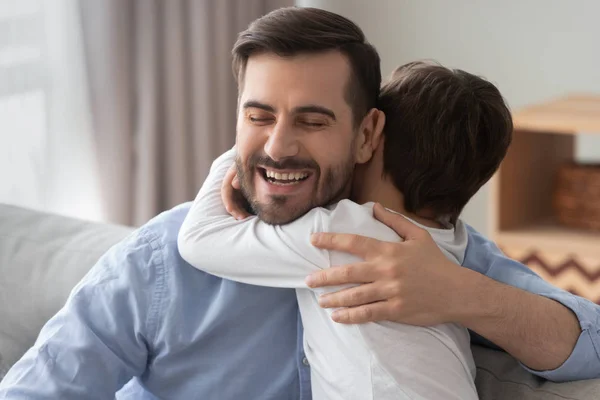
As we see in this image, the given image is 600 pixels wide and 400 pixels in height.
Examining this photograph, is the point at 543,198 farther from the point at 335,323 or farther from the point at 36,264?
the point at 335,323

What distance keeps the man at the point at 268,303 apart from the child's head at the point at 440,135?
0.06 metres

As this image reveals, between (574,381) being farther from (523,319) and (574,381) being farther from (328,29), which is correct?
(328,29)

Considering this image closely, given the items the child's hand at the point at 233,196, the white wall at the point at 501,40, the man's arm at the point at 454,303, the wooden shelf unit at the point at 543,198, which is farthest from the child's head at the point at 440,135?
the white wall at the point at 501,40

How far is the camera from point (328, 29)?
1341 millimetres

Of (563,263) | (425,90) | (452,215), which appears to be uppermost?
(425,90)

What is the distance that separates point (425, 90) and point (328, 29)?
0.17 m

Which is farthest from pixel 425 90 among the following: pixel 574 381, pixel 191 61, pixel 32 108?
pixel 191 61

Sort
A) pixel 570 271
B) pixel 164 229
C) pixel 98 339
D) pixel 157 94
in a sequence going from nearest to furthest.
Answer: pixel 98 339 < pixel 164 229 < pixel 570 271 < pixel 157 94

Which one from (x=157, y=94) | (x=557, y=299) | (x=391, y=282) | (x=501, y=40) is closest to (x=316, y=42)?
(x=391, y=282)

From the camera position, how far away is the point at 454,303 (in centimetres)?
126

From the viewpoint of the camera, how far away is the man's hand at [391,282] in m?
1.22

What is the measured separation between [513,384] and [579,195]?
4.78ft

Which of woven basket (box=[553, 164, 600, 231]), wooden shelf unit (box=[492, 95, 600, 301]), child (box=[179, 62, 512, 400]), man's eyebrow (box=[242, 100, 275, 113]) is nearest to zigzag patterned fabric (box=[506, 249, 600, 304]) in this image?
wooden shelf unit (box=[492, 95, 600, 301])

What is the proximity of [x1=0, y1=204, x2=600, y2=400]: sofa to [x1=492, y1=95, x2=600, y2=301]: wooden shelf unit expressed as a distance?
1.32 meters
